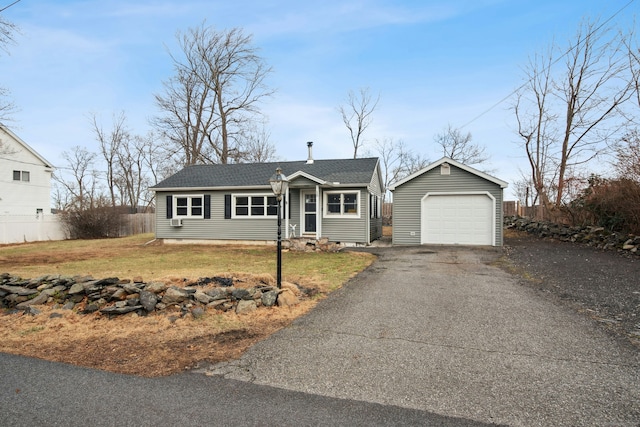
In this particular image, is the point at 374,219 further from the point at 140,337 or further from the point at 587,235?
the point at 140,337

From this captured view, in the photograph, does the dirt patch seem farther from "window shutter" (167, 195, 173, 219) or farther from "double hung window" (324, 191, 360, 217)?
"window shutter" (167, 195, 173, 219)

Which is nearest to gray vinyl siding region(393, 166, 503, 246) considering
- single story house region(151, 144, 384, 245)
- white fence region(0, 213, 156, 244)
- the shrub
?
single story house region(151, 144, 384, 245)

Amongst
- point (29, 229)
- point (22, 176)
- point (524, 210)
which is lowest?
point (29, 229)

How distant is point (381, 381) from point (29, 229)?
23.4 m

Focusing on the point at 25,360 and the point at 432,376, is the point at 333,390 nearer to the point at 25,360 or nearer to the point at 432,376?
the point at 432,376

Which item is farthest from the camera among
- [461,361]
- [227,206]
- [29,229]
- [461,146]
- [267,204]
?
[461,146]

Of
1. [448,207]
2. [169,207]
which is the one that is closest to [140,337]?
[448,207]

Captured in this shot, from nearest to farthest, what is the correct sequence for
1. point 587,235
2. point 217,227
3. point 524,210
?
point 587,235, point 217,227, point 524,210

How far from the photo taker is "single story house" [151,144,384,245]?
14906mm

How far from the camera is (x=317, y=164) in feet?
57.2

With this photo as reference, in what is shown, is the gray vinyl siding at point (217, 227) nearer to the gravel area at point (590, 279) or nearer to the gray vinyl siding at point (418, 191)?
the gray vinyl siding at point (418, 191)

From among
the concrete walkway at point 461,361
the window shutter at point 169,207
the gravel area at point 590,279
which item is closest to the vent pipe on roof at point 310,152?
the window shutter at point 169,207

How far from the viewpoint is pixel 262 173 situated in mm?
17078

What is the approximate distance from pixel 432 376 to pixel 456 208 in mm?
12158
